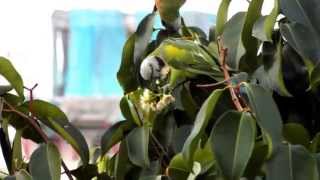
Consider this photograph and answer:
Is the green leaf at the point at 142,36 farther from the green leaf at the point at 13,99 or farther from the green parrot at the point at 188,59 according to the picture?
the green leaf at the point at 13,99

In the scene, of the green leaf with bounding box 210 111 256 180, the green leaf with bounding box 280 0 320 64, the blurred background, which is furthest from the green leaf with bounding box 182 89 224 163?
the blurred background

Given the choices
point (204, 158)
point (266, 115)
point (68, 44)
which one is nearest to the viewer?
point (266, 115)

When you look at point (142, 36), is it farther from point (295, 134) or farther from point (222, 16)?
point (295, 134)

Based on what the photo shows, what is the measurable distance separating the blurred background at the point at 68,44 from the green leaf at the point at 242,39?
101 centimetres

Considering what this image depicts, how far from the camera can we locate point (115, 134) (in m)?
0.77

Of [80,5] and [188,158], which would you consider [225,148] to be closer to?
[188,158]

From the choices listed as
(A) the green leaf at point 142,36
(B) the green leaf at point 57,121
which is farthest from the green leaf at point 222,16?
(B) the green leaf at point 57,121

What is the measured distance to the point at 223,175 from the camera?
0.53 meters

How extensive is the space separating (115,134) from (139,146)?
0.09m

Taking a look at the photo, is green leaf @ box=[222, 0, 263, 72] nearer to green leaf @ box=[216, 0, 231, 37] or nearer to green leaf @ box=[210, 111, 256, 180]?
green leaf @ box=[216, 0, 231, 37]

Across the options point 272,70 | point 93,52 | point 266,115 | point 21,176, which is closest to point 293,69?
point 272,70

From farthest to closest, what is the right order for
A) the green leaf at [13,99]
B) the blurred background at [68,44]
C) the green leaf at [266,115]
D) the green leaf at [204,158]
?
the blurred background at [68,44] → the green leaf at [13,99] → the green leaf at [204,158] → the green leaf at [266,115]

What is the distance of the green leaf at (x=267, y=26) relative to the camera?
2.00 ft

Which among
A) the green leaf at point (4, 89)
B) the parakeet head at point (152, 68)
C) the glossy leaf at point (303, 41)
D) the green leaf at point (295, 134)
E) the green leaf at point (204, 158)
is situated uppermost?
the glossy leaf at point (303, 41)
